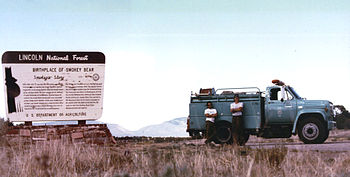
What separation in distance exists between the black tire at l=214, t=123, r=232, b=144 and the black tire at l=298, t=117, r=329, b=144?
2949mm

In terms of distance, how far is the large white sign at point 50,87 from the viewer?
1794 centimetres

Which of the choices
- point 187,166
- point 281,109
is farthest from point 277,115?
point 187,166

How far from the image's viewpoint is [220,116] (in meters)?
18.5

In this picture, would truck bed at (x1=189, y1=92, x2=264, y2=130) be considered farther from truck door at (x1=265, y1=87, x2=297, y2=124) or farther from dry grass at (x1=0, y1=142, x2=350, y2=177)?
dry grass at (x1=0, y1=142, x2=350, y2=177)

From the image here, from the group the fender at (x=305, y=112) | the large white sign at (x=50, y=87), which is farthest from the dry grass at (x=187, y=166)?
the large white sign at (x=50, y=87)

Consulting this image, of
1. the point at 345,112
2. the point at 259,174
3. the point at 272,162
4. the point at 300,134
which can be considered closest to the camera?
the point at 259,174

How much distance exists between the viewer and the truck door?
59.3 feet

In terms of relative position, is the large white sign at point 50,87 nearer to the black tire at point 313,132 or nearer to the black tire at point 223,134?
the black tire at point 223,134

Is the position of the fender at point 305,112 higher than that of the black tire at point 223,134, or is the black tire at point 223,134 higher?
the fender at point 305,112

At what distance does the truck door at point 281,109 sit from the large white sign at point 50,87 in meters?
7.23

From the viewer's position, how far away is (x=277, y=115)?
18125 millimetres

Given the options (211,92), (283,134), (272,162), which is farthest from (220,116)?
(272,162)

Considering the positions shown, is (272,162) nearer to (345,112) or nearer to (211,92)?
(211,92)

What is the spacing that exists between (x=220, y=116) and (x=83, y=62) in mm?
6410
